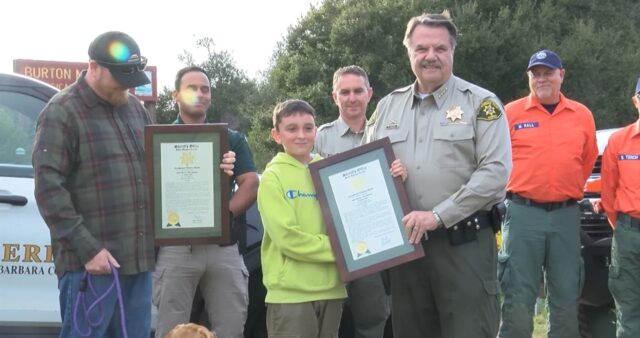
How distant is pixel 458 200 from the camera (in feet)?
12.7

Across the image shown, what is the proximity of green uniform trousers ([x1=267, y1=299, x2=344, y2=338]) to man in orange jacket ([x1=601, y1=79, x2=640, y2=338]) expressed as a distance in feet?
7.08

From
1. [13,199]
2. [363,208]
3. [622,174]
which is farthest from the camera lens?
[622,174]

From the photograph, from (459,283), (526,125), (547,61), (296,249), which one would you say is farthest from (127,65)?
(547,61)

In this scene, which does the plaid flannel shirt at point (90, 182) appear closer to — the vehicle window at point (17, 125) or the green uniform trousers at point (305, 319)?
the green uniform trousers at point (305, 319)

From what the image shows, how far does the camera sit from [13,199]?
4.62 metres

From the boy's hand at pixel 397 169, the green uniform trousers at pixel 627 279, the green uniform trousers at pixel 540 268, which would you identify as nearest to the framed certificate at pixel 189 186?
the boy's hand at pixel 397 169

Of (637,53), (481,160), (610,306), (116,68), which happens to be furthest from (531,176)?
(637,53)

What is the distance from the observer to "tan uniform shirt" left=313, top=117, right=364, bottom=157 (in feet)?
17.8

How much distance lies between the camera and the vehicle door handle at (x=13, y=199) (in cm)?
461

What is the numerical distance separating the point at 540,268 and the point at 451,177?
1850 mm

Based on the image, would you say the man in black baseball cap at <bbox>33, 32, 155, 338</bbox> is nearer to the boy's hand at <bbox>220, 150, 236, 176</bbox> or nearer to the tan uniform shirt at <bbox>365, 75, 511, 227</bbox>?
the boy's hand at <bbox>220, 150, 236, 176</bbox>

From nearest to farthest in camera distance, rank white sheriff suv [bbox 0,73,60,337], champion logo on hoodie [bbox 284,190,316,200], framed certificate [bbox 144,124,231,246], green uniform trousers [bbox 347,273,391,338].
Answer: champion logo on hoodie [bbox 284,190,316,200] → framed certificate [bbox 144,124,231,246] → white sheriff suv [bbox 0,73,60,337] → green uniform trousers [bbox 347,273,391,338]

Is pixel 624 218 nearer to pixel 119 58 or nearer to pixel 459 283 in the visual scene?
pixel 459 283

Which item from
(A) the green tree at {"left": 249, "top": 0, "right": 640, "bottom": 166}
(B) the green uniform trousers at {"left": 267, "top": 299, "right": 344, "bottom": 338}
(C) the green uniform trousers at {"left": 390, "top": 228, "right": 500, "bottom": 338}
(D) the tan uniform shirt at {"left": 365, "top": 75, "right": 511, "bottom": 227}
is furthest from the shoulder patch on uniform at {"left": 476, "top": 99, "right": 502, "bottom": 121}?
(A) the green tree at {"left": 249, "top": 0, "right": 640, "bottom": 166}
